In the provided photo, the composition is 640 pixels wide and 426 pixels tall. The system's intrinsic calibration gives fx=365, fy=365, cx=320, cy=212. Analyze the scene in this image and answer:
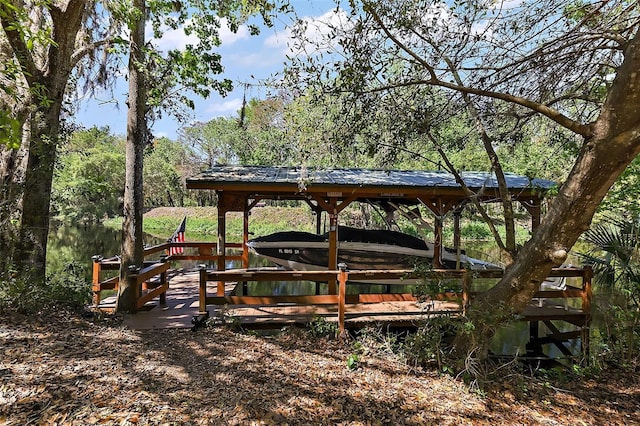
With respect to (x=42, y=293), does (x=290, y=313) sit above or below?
below

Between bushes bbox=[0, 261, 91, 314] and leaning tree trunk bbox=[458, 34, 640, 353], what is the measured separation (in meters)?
5.59

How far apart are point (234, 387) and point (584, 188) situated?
3719 mm

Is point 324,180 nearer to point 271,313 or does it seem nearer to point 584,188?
point 271,313

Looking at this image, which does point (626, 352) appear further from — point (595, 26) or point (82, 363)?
point (82, 363)

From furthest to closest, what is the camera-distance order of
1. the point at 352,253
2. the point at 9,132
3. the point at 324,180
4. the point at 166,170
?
the point at 166,170 → the point at 352,253 → the point at 324,180 → the point at 9,132

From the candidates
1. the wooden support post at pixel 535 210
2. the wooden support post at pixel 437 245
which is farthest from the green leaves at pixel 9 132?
the wooden support post at pixel 535 210

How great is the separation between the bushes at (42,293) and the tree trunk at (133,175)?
2.37 ft

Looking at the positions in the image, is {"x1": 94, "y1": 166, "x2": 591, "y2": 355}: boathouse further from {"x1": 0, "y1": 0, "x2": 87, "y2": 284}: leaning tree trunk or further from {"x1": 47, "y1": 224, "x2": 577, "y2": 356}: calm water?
{"x1": 0, "y1": 0, "x2": 87, "y2": 284}: leaning tree trunk

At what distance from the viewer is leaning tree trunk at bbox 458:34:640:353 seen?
10.00 feet

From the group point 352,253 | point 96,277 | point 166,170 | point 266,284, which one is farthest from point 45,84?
point 166,170

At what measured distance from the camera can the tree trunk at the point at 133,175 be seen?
563 centimetres

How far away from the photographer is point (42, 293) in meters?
5.11

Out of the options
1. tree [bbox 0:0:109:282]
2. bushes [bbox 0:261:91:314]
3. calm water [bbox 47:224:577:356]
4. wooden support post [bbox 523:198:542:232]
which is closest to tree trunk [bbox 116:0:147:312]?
bushes [bbox 0:261:91:314]

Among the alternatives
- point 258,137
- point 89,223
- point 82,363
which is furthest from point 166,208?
point 82,363
